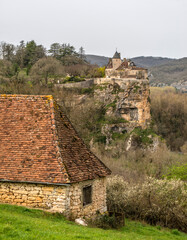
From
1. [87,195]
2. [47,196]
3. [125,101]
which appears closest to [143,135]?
[125,101]

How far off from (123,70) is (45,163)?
54992mm

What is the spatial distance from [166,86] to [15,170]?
361ft

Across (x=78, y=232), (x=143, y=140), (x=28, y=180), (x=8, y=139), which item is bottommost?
(x=143, y=140)

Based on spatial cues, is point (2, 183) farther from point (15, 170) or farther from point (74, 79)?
point (74, 79)

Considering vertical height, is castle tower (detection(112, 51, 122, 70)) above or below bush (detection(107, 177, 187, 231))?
above

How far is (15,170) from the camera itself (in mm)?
13398

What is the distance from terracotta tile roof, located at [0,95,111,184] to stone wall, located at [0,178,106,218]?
401 millimetres

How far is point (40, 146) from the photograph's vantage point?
1391 centimetres

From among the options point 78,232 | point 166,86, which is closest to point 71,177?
point 78,232

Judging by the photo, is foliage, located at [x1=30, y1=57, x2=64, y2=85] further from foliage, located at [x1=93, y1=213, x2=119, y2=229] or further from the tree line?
foliage, located at [x1=93, y1=213, x2=119, y2=229]

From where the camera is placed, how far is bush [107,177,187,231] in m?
18.8

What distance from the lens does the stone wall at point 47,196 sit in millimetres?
13031

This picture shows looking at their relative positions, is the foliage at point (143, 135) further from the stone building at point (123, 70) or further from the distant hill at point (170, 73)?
the distant hill at point (170, 73)

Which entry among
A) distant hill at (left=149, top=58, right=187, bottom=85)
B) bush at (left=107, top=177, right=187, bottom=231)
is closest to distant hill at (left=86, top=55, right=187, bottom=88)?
distant hill at (left=149, top=58, right=187, bottom=85)
